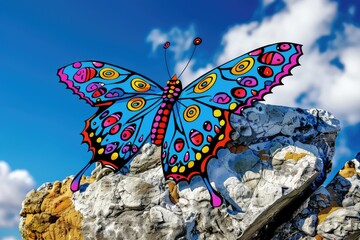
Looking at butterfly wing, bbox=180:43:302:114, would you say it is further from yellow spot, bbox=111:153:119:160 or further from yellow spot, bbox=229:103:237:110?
yellow spot, bbox=111:153:119:160

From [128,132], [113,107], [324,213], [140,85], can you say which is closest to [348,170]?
[324,213]

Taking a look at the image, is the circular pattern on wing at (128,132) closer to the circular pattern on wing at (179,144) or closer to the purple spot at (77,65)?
the circular pattern on wing at (179,144)

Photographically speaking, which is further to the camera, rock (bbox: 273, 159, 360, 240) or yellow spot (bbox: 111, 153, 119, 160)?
yellow spot (bbox: 111, 153, 119, 160)

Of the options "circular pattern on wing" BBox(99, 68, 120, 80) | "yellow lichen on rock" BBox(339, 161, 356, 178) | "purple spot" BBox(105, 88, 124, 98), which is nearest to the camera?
"yellow lichen on rock" BBox(339, 161, 356, 178)

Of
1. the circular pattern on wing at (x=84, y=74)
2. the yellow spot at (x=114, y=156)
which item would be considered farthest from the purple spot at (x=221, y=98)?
the circular pattern on wing at (x=84, y=74)

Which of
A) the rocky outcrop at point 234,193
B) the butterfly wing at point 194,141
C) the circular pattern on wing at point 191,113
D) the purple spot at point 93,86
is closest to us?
the rocky outcrop at point 234,193

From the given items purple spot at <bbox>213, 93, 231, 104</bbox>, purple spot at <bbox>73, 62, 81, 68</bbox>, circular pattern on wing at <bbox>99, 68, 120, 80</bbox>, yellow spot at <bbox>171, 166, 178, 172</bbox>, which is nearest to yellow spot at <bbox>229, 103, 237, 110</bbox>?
purple spot at <bbox>213, 93, 231, 104</bbox>

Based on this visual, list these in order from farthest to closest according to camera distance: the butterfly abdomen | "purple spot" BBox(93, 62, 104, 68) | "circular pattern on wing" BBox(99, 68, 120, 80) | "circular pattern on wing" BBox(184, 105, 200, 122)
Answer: "purple spot" BBox(93, 62, 104, 68) < "circular pattern on wing" BBox(99, 68, 120, 80) < the butterfly abdomen < "circular pattern on wing" BBox(184, 105, 200, 122)
